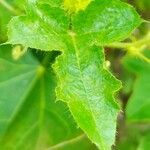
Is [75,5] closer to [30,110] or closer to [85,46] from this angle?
[85,46]

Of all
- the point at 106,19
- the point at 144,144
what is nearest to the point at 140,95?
the point at 144,144

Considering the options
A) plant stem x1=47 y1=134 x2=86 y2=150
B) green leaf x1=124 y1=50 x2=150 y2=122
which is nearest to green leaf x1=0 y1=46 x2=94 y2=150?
plant stem x1=47 y1=134 x2=86 y2=150

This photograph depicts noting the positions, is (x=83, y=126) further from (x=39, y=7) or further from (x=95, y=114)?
(x=39, y=7)

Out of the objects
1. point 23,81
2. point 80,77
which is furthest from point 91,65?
point 23,81

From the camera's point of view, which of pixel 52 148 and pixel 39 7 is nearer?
pixel 39 7

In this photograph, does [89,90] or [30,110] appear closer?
[89,90]

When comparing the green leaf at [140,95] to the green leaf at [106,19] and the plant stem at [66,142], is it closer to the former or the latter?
the plant stem at [66,142]
